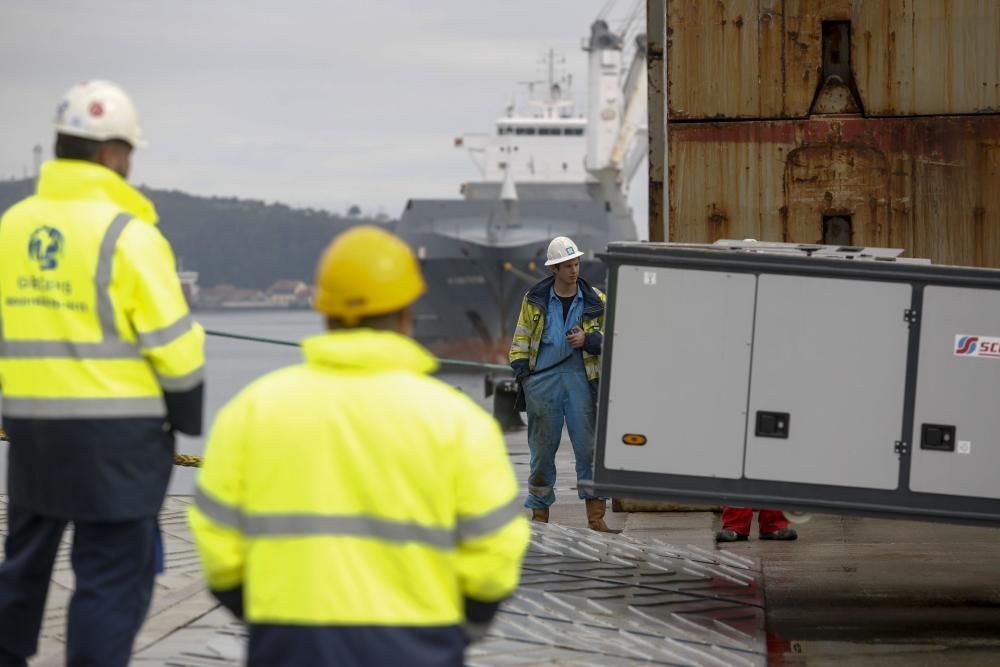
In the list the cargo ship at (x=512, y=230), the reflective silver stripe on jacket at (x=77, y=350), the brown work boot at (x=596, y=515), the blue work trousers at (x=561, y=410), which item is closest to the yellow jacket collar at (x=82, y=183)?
the reflective silver stripe on jacket at (x=77, y=350)

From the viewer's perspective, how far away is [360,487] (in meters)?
3.02

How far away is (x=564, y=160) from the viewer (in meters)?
68.0

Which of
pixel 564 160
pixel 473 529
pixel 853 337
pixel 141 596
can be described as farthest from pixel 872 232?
pixel 564 160

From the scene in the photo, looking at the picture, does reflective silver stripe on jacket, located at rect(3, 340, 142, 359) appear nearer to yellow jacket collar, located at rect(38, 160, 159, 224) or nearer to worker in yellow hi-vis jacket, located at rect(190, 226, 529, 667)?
yellow jacket collar, located at rect(38, 160, 159, 224)

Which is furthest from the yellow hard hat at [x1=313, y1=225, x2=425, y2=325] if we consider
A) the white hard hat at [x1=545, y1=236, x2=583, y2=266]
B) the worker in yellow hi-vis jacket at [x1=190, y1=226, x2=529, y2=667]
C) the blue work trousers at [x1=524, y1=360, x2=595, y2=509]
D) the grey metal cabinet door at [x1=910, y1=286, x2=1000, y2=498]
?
the blue work trousers at [x1=524, y1=360, x2=595, y2=509]

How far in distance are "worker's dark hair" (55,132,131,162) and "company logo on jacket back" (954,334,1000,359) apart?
3830mm

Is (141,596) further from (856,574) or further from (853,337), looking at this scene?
(856,574)

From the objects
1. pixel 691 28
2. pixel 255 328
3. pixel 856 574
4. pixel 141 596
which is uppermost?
pixel 691 28

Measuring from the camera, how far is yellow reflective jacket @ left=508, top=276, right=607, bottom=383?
968 centimetres

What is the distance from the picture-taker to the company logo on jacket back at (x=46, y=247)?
14.9 feet

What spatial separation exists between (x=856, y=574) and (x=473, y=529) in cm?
584

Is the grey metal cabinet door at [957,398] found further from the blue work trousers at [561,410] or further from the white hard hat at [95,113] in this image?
the white hard hat at [95,113]

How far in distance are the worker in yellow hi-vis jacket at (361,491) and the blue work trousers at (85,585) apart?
1426mm

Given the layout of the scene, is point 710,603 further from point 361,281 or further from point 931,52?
point 931,52
